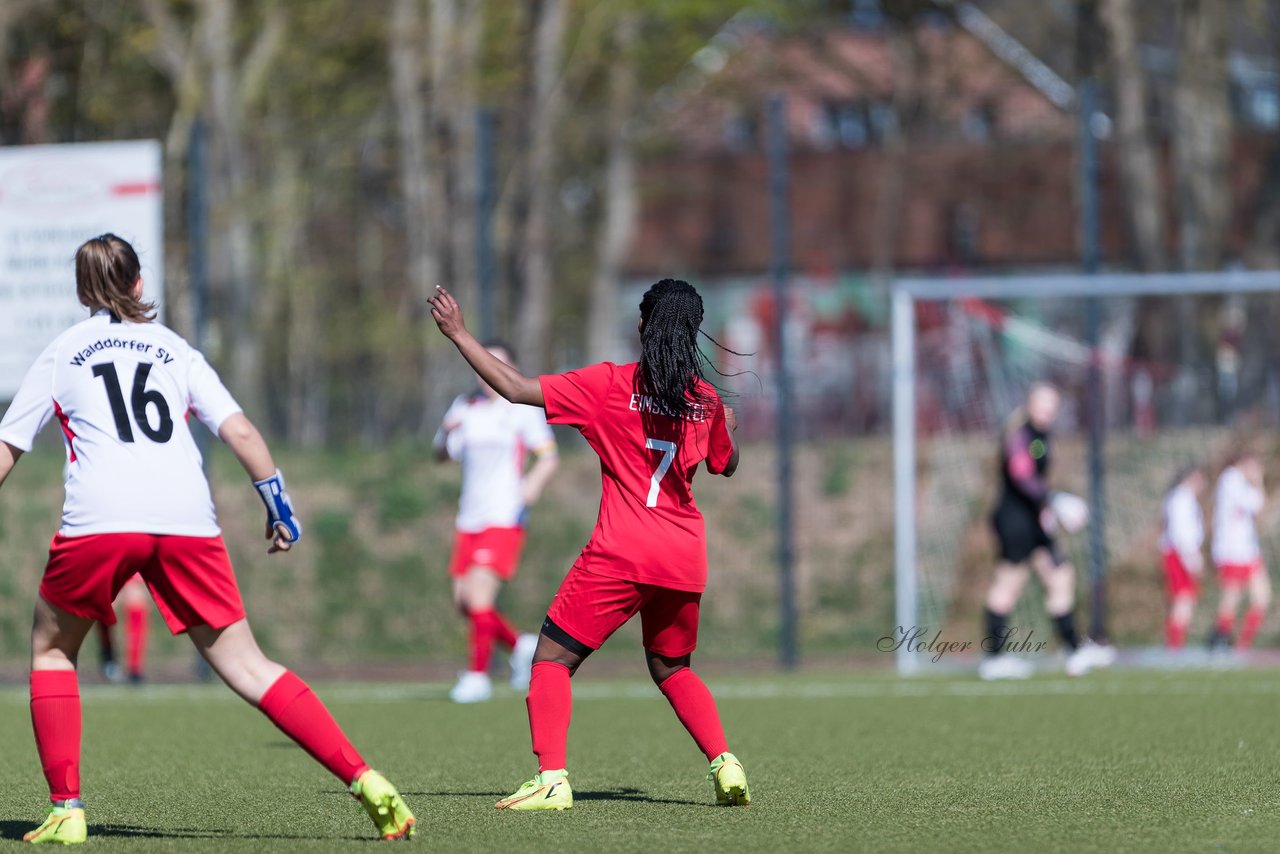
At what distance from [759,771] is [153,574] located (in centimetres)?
303

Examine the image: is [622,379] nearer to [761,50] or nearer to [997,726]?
[997,726]

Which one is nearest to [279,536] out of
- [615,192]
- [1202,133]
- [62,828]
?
[62,828]

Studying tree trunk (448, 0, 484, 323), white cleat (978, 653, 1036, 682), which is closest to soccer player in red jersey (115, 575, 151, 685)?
tree trunk (448, 0, 484, 323)

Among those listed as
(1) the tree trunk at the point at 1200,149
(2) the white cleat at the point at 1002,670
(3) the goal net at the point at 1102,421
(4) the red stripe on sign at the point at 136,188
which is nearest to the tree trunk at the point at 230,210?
(4) the red stripe on sign at the point at 136,188

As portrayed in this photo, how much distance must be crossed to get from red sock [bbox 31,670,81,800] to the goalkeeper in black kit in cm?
811

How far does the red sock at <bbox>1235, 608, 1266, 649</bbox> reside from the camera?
1506 centimetres

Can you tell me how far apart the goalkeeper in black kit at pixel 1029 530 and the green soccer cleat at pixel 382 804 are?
7830 millimetres

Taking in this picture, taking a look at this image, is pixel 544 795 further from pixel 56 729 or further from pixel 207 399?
pixel 207 399

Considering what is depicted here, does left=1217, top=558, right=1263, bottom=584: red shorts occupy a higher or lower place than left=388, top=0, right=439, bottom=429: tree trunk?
lower

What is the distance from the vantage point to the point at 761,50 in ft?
103

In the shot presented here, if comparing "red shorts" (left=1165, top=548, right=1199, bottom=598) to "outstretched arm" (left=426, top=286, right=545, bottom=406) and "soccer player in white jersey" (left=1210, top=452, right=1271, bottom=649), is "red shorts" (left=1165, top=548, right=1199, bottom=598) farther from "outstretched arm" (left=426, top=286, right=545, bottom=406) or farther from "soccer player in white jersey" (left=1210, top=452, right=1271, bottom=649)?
"outstretched arm" (left=426, top=286, right=545, bottom=406)

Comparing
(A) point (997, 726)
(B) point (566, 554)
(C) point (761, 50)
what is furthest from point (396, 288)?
(A) point (997, 726)

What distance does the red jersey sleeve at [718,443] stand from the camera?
6562mm

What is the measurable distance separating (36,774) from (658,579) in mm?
3132
